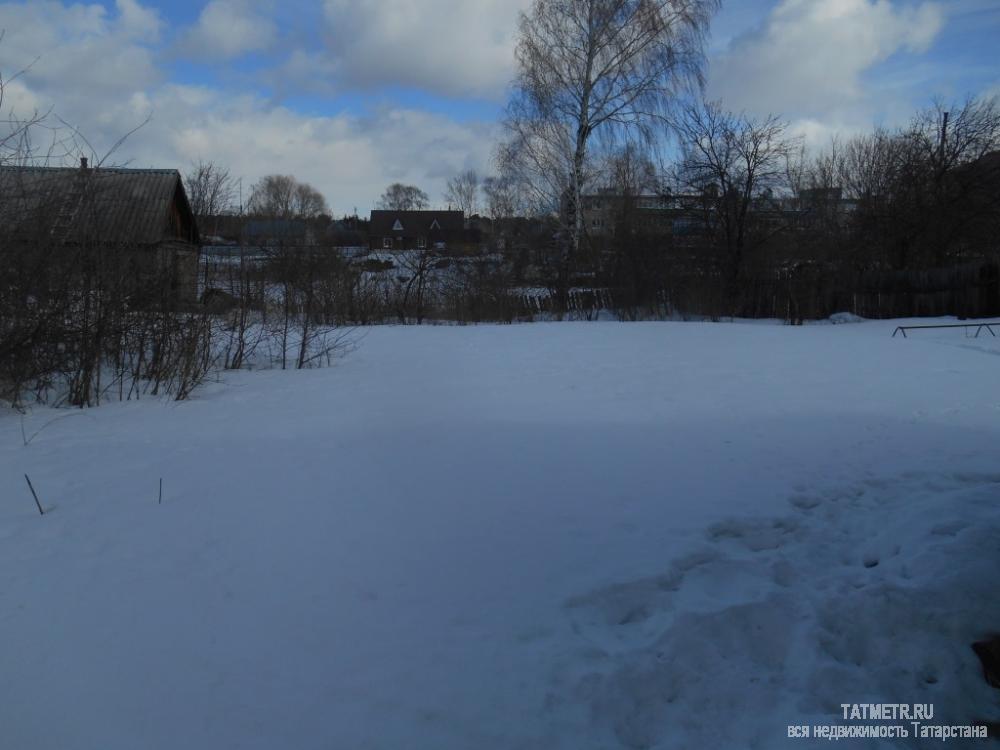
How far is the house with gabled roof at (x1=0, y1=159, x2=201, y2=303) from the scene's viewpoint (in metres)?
6.76

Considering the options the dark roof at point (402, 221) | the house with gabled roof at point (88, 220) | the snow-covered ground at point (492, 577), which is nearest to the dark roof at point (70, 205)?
the house with gabled roof at point (88, 220)

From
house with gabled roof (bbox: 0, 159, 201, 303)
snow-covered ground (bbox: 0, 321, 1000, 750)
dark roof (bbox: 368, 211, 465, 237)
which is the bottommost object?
snow-covered ground (bbox: 0, 321, 1000, 750)

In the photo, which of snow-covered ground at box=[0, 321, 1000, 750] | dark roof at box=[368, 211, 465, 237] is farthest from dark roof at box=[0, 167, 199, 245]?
dark roof at box=[368, 211, 465, 237]

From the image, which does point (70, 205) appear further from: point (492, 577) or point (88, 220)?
point (492, 577)

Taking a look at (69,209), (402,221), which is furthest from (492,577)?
(402,221)

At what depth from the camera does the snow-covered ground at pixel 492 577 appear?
2.39 meters

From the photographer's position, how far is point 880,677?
100 inches

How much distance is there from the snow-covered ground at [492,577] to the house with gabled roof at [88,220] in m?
1.88

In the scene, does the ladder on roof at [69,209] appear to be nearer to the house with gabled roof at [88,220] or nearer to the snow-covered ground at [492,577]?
the house with gabled roof at [88,220]

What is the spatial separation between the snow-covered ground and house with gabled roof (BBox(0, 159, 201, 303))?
6.17 ft

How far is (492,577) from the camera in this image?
3.29m

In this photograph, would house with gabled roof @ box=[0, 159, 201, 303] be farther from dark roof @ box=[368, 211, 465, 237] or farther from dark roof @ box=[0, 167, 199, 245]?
dark roof @ box=[368, 211, 465, 237]

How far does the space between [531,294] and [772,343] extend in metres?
10.1

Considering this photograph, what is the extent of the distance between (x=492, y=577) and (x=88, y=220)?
6565 millimetres
